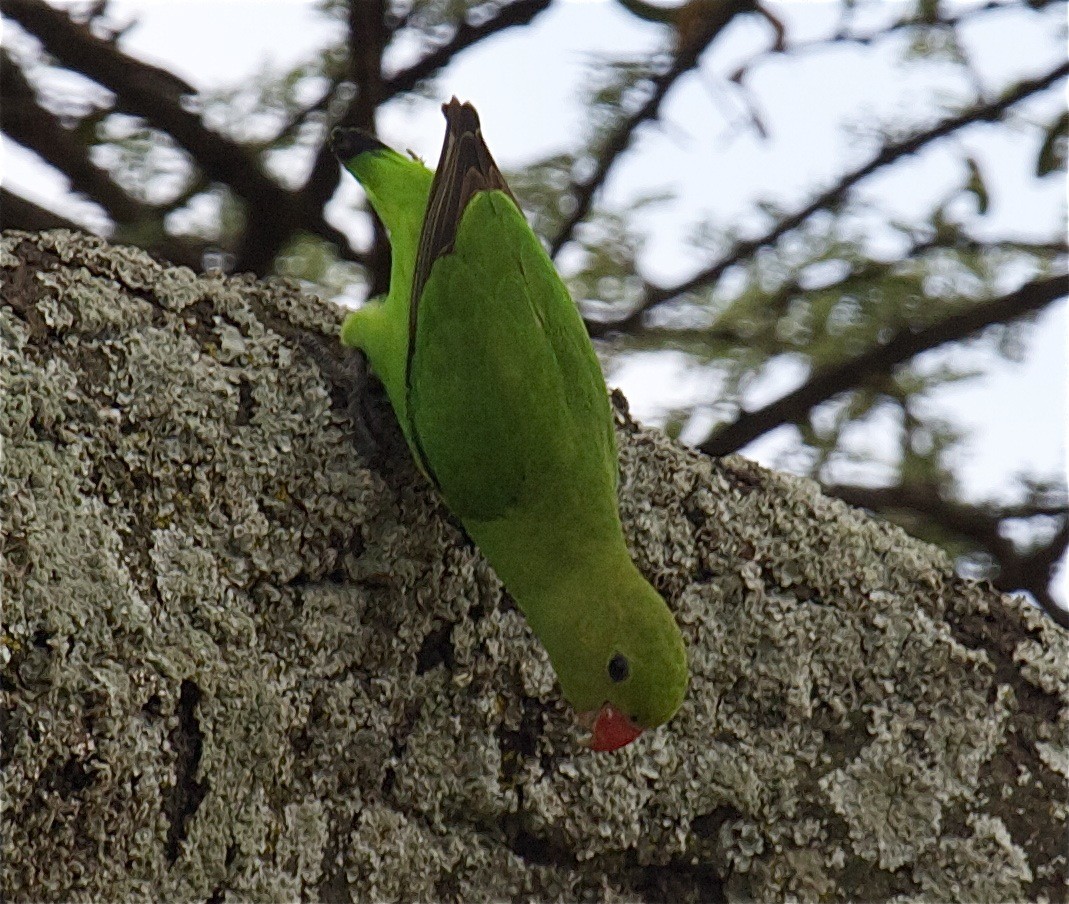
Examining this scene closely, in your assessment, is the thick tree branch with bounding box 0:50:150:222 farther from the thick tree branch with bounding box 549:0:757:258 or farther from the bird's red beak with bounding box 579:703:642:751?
the bird's red beak with bounding box 579:703:642:751

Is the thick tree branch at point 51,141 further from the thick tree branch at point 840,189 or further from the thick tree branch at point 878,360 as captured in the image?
the thick tree branch at point 878,360

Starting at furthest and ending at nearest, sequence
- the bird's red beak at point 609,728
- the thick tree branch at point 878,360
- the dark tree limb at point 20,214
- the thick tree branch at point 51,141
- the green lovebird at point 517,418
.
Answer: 1. the thick tree branch at point 878,360
2. the thick tree branch at point 51,141
3. the dark tree limb at point 20,214
4. the green lovebird at point 517,418
5. the bird's red beak at point 609,728

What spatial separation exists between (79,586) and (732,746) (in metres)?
1.38

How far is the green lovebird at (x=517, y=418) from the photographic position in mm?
2639

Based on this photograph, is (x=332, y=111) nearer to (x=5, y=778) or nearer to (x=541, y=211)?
(x=541, y=211)

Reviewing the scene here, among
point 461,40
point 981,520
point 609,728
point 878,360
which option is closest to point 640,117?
point 461,40

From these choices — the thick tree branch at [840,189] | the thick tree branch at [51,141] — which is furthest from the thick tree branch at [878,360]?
the thick tree branch at [51,141]

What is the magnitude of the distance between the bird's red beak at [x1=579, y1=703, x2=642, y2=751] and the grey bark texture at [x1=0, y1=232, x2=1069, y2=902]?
6 cm

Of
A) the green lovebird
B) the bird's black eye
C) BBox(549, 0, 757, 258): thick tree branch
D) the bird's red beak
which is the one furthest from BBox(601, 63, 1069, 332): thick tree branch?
the bird's red beak

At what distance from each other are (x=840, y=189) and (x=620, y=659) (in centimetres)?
180

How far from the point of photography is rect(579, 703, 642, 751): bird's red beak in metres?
2.50

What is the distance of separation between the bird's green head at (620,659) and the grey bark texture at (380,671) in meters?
0.08

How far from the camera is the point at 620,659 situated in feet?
8.71

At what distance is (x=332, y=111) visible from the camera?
360cm
